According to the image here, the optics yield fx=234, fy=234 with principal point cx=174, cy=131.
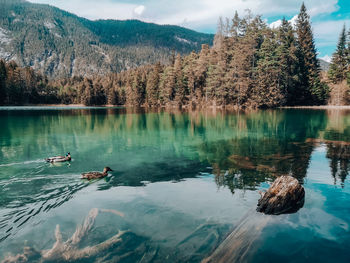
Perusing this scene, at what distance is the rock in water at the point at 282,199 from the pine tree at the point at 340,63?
80925 mm

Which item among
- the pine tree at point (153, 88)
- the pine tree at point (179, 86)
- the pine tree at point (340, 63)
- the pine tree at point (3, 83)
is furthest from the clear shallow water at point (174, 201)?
the pine tree at point (3, 83)

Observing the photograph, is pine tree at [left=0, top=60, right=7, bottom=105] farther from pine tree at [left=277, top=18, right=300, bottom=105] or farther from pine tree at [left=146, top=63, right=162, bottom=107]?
pine tree at [left=277, top=18, right=300, bottom=105]

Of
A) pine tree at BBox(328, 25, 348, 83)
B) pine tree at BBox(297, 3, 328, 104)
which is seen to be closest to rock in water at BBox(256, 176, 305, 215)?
pine tree at BBox(297, 3, 328, 104)

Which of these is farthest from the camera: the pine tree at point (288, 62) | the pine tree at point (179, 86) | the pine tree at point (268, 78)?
the pine tree at point (179, 86)

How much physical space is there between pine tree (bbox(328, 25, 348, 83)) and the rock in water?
8092 centimetres

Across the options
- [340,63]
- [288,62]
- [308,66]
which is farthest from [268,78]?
[340,63]

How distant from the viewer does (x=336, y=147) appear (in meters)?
19.8

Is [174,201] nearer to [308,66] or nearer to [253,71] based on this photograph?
[253,71]

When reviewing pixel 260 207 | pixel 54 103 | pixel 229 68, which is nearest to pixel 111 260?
pixel 260 207

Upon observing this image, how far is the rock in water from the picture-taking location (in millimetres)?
8570

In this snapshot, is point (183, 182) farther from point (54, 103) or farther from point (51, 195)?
point (54, 103)

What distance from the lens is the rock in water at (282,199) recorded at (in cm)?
857

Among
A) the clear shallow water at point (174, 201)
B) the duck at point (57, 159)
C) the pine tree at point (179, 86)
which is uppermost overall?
the pine tree at point (179, 86)

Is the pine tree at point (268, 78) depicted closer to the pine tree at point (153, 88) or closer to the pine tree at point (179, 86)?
the pine tree at point (179, 86)
